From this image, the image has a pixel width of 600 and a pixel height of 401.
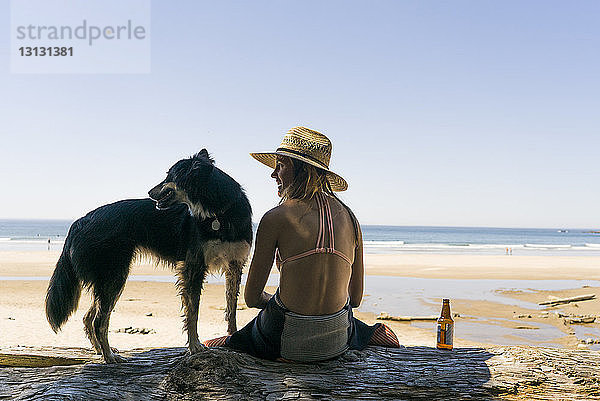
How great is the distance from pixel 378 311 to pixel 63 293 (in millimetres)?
8860

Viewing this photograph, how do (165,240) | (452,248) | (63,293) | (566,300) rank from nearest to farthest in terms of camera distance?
(63,293) < (165,240) < (566,300) < (452,248)

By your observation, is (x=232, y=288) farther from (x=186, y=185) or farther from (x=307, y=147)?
(x=307, y=147)

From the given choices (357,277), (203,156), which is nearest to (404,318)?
(357,277)

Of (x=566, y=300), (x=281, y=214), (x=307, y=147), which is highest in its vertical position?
(x=307, y=147)

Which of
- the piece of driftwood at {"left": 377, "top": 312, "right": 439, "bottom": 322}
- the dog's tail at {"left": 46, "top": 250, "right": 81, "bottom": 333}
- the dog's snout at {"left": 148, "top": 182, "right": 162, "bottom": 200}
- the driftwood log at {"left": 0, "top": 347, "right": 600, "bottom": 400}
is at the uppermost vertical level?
the dog's snout at {"left": 148, "top": 182, "right": 162, "bottom": 200}

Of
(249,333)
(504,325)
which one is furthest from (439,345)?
(504,325)

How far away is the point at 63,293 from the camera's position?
3770 millimetres

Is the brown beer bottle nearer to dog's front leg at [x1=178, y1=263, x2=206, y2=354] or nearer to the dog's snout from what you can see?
dog's front leg at [x1=178, y1=263, x2=206, y2=354]

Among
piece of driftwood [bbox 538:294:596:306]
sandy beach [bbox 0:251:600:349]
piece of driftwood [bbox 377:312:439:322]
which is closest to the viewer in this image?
sandy beach [bbox 0:251:600:349]

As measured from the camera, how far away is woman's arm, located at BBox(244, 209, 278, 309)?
3096mm

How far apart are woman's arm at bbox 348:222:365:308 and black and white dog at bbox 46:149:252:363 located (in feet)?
3.00

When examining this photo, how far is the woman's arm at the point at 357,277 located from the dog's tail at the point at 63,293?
2145 millimetres

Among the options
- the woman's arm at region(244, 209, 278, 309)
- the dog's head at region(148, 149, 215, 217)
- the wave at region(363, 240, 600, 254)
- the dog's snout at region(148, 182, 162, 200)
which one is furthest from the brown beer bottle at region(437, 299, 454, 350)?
the wave at region(363, 240, 600, 254)

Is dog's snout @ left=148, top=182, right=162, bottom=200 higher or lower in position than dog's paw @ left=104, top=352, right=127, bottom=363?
higher
